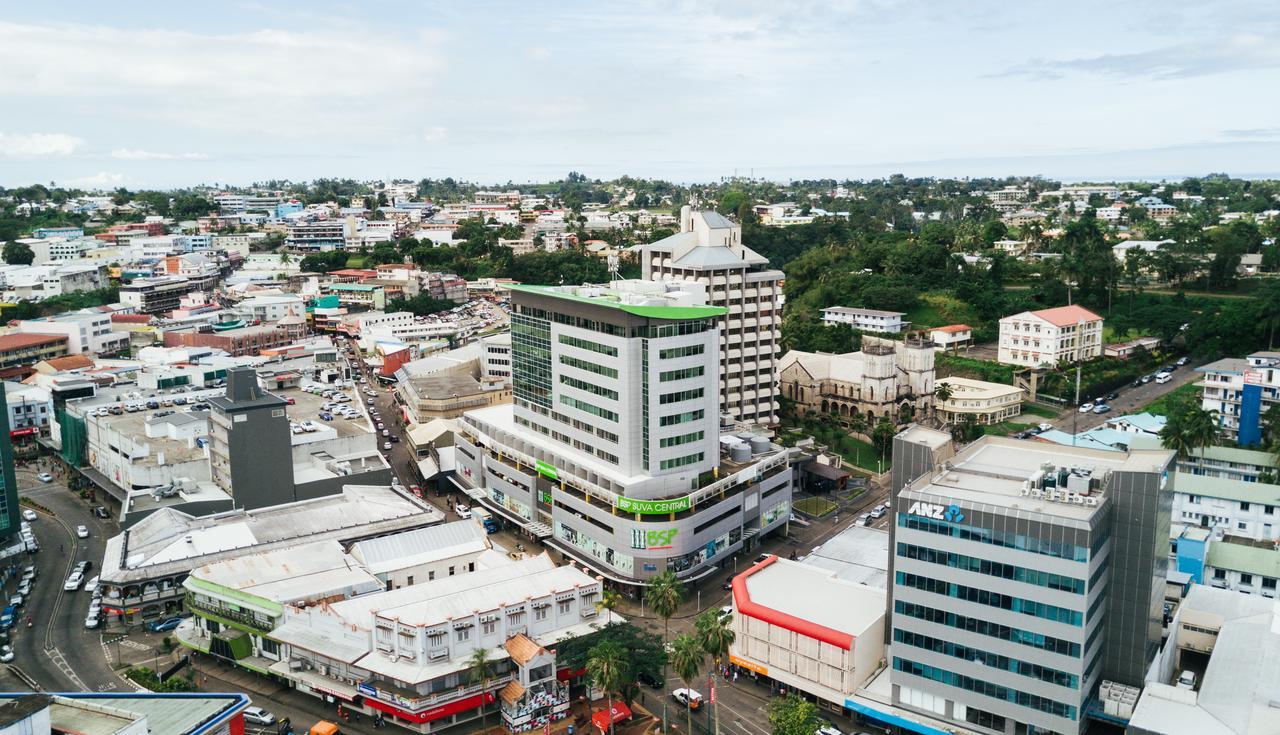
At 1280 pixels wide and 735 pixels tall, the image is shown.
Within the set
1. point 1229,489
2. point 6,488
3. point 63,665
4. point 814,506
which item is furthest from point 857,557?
point 6,488

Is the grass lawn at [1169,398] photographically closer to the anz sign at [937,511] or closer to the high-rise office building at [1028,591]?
the high-rise office building at [1028,591]

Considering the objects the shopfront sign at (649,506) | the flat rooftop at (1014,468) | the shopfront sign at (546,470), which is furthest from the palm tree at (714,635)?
the shopfront sign at (546,470)

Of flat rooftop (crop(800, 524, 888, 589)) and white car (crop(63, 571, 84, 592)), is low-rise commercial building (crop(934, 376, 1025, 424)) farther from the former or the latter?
white car (crop(63, 571, 84, 592))

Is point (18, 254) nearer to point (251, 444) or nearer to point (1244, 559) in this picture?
point (251, 444)

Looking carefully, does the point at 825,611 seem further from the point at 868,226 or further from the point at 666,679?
the point at 868,226

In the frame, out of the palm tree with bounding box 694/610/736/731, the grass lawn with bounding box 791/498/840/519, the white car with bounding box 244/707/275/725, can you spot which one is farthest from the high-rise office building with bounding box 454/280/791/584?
the white car with bounding box 244/707/275/725
